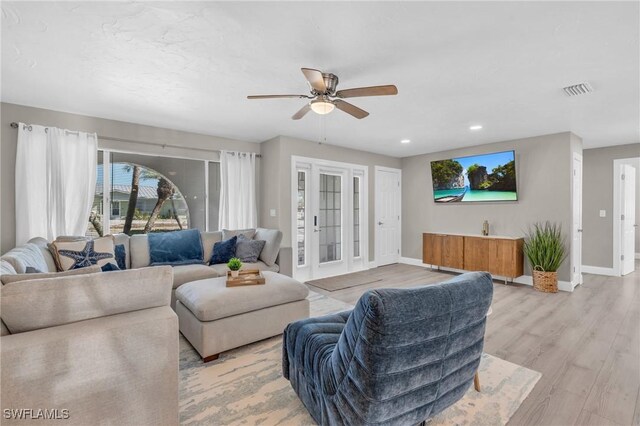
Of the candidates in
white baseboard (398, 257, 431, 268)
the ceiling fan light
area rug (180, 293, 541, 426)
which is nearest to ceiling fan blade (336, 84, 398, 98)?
the ceiling fan light

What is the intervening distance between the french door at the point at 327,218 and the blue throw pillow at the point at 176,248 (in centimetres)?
156

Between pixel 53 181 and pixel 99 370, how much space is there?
10.7 feet

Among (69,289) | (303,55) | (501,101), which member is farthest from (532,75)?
(69,289)

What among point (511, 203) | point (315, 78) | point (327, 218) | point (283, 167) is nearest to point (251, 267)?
point (283, 167)

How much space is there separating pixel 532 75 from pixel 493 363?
2503mm

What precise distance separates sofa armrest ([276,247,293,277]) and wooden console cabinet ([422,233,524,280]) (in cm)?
300

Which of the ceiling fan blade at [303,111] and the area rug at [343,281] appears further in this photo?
the area rug at [343,281]

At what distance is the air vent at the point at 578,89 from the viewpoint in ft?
8.88

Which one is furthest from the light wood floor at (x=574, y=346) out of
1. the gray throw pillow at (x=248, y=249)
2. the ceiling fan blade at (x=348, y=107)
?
the ceiling fan blade at (x=348, y=107)

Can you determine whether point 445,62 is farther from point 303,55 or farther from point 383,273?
point 383,273

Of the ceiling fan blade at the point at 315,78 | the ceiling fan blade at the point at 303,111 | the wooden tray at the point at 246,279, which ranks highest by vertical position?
the ceiling fan blade at the point at 315,78

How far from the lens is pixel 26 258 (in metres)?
2.31

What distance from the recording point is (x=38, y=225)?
3.33 metres

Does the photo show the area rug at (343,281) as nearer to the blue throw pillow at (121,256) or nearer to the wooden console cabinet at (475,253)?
the wooden console cabinet at (475,253)
